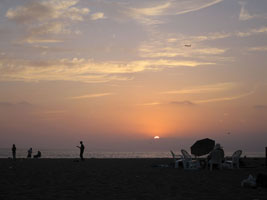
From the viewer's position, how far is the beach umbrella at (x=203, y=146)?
906 inches

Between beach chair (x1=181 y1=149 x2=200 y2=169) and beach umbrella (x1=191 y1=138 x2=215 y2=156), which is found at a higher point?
beach umbrella (x1=191 y1=138 x2=215 y2=156)

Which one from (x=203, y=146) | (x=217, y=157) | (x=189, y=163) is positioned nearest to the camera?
(x=217, y=157)

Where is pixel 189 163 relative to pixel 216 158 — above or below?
below

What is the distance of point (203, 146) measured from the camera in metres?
23.1

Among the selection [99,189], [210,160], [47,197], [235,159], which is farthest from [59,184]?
[235,159]

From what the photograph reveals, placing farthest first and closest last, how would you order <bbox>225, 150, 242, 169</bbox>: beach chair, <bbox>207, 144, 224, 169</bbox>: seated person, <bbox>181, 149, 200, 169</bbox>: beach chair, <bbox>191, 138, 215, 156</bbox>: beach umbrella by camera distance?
<bbox>191, 138, 215, 156</bbox>: beach umbrella, <bbox>225, 150, 242, 169</bbox>: beach chair, <bbox>181, 149, 200, 169</bbox>: beach chair, <bbox>207, 144, 224, 169</bbox>: seated person

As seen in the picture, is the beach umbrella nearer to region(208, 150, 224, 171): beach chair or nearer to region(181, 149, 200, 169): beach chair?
region(181, 149, 200, 169): beach chair

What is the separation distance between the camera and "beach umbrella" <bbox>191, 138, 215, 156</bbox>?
75.5 ft

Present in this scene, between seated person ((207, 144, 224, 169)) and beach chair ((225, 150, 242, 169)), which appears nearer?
seated person ((207, 144, 224, 169))

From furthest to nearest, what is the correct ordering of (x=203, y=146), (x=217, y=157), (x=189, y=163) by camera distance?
(x=203, y=146) → (x=189, y=163) → (x=217, y=157)

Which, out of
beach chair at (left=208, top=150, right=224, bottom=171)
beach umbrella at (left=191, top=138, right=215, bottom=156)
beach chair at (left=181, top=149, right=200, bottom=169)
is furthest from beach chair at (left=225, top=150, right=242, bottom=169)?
beach umbrella at (left=191, top=138, right=215, bottom=156)

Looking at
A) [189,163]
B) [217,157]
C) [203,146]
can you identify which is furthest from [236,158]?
[203,146]

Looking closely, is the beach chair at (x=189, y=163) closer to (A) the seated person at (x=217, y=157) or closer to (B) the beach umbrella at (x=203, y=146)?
(A) the seated person at (x=217, y=157)

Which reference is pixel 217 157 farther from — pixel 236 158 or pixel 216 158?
pixel 236 158
